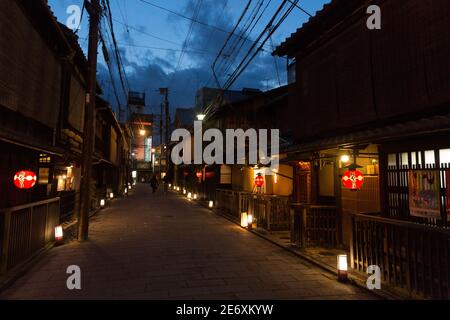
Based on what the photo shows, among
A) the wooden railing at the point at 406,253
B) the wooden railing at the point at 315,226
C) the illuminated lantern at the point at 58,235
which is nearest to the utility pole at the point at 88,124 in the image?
the illuminated lantern at the point at 58,235

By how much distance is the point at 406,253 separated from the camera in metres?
5.83

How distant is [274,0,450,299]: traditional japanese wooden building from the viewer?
5.79 meters

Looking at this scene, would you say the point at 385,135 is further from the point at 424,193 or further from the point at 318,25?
the point at 318,25

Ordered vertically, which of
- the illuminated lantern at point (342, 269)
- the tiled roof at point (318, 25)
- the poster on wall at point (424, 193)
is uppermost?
the tiled roof at point (318, 25)

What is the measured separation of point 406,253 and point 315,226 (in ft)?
15.0

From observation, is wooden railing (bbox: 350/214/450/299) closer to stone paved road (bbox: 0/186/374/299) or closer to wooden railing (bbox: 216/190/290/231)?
stone paved road (bbox: 0/186/374/299)

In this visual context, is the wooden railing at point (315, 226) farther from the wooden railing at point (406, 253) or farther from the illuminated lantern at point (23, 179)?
the illuminated lantern at point (23, 179)

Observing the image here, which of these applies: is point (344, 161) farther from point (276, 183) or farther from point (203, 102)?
point (203, 102)

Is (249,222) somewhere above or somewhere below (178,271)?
above

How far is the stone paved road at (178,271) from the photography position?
600 cm

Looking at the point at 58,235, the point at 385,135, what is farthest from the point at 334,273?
the point at 58,235

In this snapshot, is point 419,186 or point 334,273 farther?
point 334,273

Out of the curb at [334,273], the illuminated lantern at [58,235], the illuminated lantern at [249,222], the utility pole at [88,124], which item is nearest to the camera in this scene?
the curb at [334,273]

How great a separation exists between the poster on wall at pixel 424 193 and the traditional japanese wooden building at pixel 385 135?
0.07 feet
